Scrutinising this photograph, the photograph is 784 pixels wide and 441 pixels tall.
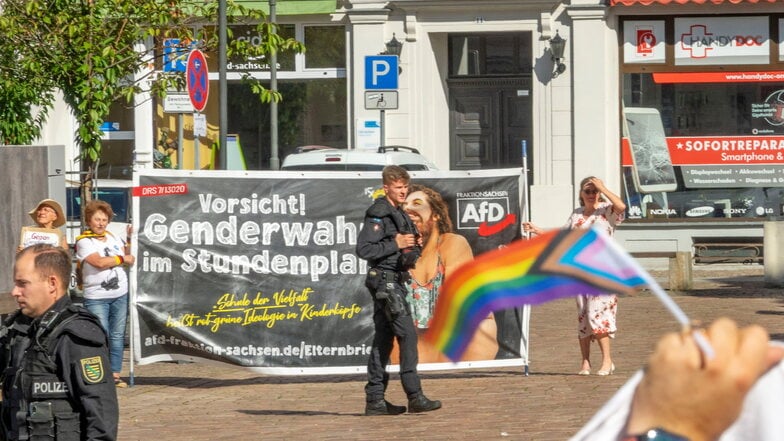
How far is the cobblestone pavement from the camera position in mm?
9242

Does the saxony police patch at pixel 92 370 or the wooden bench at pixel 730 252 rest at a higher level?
the saxony police patch at pixel 92 370

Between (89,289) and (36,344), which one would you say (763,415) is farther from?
(89,289)

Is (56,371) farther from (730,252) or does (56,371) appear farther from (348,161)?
(730,252)

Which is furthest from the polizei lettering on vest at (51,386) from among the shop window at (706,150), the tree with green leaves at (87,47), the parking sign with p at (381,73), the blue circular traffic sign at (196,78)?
the shop window at (706,150)

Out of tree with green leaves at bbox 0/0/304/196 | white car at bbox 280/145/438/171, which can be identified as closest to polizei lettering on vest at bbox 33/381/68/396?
tree with green leaves at bbox 0/0/304/196

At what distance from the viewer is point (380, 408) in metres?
9.84

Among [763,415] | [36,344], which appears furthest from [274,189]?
[763,415]

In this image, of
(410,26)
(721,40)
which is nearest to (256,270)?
(410,26)

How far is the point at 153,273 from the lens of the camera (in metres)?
11.6

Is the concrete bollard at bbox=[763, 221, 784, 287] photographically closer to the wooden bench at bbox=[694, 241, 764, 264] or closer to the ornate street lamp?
the wooden bench at bbox=[694, 241, 764, 264]

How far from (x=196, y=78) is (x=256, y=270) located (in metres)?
3.37

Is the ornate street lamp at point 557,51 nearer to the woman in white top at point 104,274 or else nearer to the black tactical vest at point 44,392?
the woman in white top at point 104,274

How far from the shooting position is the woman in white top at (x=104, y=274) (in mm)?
11352

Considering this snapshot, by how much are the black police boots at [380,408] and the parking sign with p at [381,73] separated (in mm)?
9714
